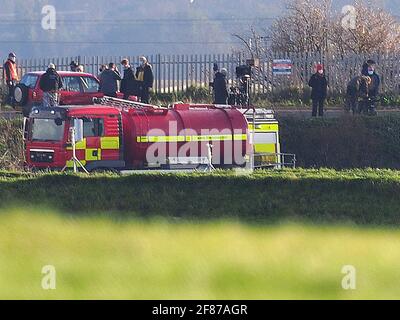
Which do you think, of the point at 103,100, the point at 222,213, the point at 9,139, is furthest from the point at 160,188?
the point at 9,139

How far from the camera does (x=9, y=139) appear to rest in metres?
36.7

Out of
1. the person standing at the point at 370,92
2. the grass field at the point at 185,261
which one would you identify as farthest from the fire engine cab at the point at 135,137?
the grass field at the point at 185,261

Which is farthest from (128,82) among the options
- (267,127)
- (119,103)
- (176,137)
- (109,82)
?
(176,137)

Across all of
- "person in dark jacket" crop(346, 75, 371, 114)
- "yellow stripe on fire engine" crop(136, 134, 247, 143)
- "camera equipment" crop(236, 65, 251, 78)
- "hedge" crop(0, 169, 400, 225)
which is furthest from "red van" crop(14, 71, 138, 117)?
"hedge" crop(0, 169, 400, 225)

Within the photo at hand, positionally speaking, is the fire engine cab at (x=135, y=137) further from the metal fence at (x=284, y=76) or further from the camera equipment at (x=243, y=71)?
the metal fence at (x=284, y=76)

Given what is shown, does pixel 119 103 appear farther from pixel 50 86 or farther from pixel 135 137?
pixel 50 86

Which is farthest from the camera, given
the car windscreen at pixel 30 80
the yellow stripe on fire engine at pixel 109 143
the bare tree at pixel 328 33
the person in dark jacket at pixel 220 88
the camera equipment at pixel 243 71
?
the bare tree at pixel 328 33

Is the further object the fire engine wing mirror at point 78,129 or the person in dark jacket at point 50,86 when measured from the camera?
the person in dark jacket at point 50,86

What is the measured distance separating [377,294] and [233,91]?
974 inches

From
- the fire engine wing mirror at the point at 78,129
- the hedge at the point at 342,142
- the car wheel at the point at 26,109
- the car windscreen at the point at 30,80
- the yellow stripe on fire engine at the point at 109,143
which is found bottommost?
the hedge at the point at 342,142

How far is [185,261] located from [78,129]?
16198 mm

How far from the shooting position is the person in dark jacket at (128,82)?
3712 centimetres

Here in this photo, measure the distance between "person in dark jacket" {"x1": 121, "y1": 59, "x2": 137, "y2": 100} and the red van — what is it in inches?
14.6

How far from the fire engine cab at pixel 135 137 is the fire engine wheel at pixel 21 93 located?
5.42 metres
